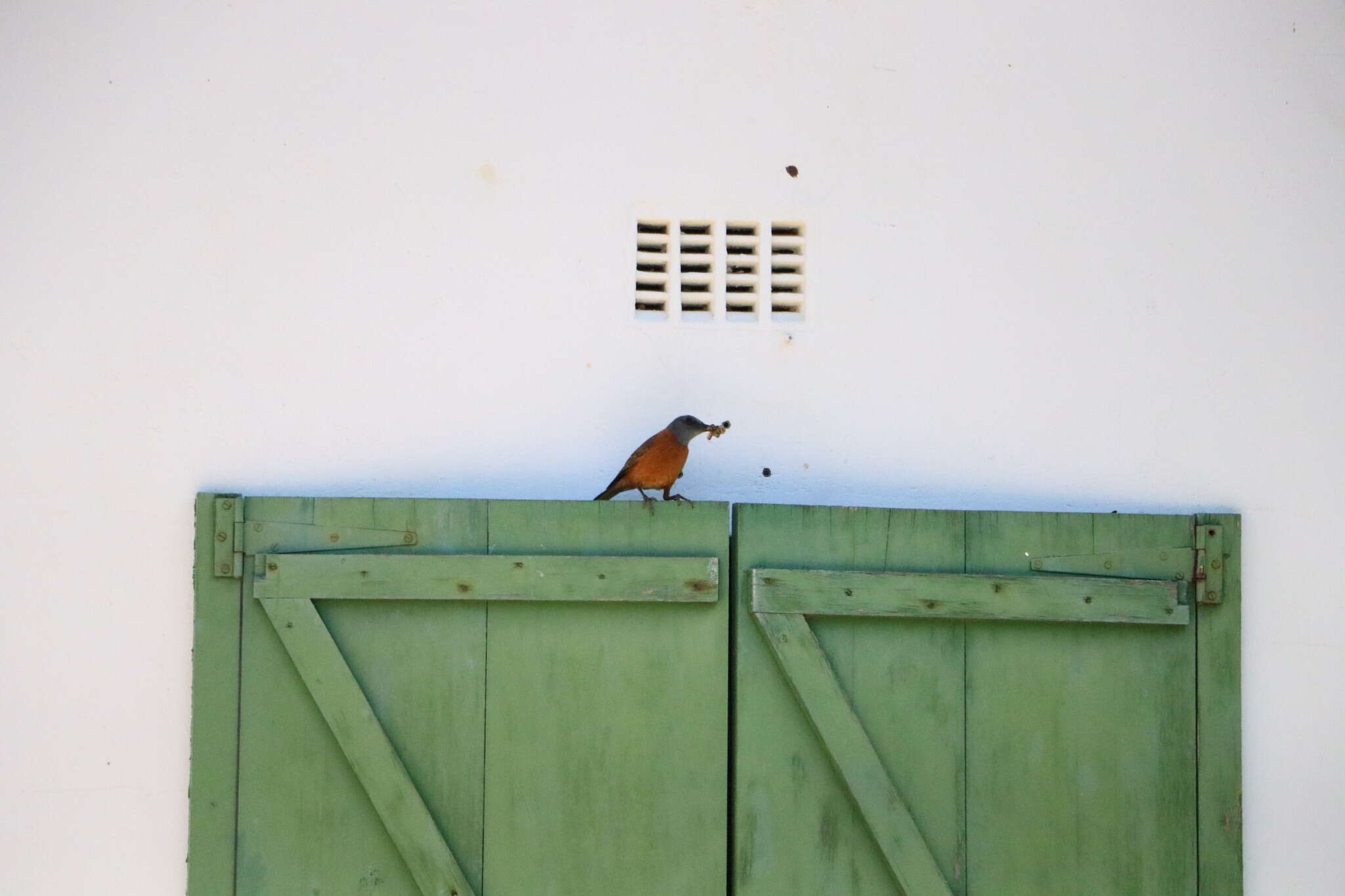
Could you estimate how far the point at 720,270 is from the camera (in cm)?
331

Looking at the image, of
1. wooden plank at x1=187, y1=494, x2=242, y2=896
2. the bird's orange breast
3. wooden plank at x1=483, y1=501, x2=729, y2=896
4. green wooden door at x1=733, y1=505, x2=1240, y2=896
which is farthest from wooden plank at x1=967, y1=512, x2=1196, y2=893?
wooden plank at x1=187, y1=494, x2=242, y2=896

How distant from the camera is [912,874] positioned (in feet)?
9.70

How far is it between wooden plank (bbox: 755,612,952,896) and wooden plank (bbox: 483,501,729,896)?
0.18m

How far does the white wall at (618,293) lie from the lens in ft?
10.2

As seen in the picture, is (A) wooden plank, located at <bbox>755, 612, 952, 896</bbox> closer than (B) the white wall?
Yes

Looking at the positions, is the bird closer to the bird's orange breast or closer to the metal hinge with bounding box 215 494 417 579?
the bird's orange breast

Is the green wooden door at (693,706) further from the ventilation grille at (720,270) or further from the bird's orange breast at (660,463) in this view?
the ventilation grille at (720,270)

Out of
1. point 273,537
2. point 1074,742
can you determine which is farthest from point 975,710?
point 273,537

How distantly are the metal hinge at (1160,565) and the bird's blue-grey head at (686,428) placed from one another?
0.95 m

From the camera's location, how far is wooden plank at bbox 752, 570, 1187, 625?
3.00 m

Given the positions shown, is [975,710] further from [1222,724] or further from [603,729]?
[603,729]

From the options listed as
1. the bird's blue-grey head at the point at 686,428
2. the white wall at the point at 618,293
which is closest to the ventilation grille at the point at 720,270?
the white wall at the point at 618,293

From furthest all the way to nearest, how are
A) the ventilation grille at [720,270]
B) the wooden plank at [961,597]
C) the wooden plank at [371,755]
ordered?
the ventilation grille at [720,270] < the wooden plank at [961,597] < the wooden plank at [371,755]

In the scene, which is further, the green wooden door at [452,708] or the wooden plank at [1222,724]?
the wooden plank at [1222,724]
